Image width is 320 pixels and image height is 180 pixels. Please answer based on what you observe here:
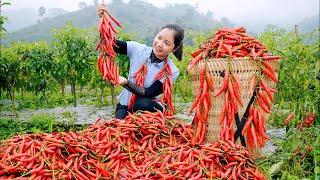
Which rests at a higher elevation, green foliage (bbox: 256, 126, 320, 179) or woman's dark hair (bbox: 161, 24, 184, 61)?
woman's dark hair (bbox: 161, 24, 184, 61)

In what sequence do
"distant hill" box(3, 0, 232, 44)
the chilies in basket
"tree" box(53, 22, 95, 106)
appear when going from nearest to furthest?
the chilies in basket → "tree" box(53, 22, 95, 106) → "distant hill" box(3, 0, 232, 44)

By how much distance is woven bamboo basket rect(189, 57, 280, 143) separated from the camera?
413cm

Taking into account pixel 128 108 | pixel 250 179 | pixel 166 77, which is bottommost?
pixel 250 179

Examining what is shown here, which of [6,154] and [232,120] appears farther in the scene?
[232,120]

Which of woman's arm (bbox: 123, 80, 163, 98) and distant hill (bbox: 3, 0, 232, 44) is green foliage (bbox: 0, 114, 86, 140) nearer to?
woman's arm (bbox: 123, 80, 163, 98)

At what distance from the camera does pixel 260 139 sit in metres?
4.30

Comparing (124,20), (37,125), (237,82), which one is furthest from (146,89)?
(124,20)

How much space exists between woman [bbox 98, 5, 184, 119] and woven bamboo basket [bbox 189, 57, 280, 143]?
0.64 m

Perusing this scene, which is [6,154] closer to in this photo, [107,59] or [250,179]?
[107,59]

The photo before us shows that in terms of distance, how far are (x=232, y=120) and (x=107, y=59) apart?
1.41 metres

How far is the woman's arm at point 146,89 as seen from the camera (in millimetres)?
4801

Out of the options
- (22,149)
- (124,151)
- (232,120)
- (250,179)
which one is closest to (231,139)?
(232,120)

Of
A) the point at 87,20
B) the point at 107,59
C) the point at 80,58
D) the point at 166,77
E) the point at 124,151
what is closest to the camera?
the point at 124,151

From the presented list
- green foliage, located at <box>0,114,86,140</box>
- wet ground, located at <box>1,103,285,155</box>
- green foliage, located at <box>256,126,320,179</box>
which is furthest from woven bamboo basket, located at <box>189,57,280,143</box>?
green foliage, located at <box>0,114,86,140</box>
